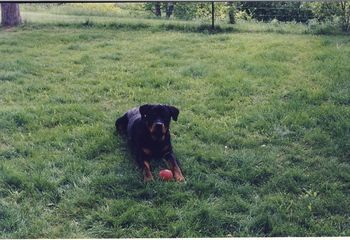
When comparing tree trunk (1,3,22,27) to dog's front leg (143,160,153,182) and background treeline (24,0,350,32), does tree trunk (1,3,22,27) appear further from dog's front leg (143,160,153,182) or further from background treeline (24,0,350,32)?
dog's front leg (143,160,153,182)

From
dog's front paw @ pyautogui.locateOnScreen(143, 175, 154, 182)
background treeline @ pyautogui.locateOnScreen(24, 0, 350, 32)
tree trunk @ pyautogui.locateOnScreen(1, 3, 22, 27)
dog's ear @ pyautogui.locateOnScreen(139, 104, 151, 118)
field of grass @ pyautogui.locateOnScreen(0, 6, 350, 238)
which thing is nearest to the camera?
field of grass @ pyautogui.locateOnScreen(0, 6, 350, 238)

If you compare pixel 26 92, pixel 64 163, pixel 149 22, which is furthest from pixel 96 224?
pixel 149 22

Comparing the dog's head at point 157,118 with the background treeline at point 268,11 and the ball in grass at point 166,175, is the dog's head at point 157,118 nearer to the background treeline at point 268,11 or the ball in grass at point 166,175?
the ball in grass at point 166,175

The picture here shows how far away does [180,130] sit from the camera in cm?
514

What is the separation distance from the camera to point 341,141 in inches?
192

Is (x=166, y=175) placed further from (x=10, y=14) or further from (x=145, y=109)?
(x=10, y=14)

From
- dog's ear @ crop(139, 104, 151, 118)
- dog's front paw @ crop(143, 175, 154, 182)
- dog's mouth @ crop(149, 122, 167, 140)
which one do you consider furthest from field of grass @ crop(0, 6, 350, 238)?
dog's ear @ crop(139, 104, 151, 118)

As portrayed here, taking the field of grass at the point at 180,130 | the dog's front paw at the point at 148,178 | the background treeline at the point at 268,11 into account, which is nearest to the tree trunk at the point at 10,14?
the field of grass at the point at 180,130

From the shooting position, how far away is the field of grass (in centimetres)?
392

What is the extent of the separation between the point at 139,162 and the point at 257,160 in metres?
1.07

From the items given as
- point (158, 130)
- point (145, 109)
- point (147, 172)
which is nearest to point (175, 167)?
point (147, 172)

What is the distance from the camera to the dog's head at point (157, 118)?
4.52 metres

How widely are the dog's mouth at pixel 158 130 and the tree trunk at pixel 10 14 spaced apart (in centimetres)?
198

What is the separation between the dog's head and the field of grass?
343 millimetres
